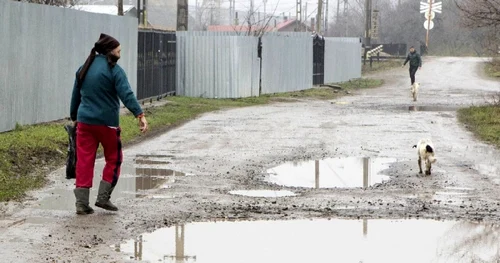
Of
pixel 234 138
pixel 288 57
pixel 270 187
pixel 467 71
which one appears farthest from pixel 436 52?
pixel 270 187

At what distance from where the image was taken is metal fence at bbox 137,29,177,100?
85.4ft

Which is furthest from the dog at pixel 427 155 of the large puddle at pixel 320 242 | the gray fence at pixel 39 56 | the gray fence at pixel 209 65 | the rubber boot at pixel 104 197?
the gray fence at pixel 209 65

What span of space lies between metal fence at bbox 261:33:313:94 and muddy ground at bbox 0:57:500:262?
30.3 ft

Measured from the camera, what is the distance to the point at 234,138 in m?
18.4

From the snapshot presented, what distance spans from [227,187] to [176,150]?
13.7 feet

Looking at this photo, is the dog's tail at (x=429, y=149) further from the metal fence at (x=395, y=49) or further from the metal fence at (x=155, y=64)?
the metal fence at (x=395, y=49)

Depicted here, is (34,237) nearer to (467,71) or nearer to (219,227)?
(219,227)

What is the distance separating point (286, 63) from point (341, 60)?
10.8 meters

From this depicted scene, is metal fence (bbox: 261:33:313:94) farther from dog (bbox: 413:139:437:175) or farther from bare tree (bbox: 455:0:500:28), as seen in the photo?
dog (bbox: 413:139:437:175)

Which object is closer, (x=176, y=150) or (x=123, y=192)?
(x=123, y=192)

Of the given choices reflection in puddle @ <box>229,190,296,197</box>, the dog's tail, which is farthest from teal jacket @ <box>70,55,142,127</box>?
the dog's tail

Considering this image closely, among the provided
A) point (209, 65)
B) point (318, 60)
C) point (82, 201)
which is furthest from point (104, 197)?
point (318, 60)

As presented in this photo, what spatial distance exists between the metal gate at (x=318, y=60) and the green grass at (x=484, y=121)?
14538 millimetres

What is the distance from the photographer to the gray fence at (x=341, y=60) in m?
44.2
